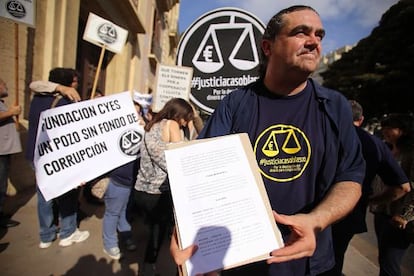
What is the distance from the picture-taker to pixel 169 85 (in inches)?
137

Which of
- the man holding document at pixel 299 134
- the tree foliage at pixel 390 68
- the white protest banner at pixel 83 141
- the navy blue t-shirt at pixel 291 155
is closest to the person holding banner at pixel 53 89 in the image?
the white protest banner at pixel 83 141

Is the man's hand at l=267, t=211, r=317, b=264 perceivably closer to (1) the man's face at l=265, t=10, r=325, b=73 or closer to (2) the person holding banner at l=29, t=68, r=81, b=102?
(1) the man's face at l=265, t=10, r=325, b=73

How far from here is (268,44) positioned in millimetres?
1602

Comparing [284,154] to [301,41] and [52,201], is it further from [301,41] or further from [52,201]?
[52,201]

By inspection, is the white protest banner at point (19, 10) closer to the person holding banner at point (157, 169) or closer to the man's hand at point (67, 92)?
the man's hand at point (67, 92)

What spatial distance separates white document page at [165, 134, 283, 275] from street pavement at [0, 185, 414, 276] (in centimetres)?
236

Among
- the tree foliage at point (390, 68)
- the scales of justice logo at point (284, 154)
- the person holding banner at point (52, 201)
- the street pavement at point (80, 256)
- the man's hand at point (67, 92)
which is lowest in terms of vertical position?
the street pavement at point (80, 256)

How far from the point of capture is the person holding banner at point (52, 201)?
3119mm

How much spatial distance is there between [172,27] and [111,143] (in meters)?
22.3

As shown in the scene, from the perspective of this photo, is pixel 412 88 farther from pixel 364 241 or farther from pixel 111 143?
pixel 111 143

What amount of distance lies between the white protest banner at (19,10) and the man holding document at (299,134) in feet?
9.12

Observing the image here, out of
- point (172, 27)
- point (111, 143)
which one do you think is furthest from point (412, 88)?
point (111, 143)

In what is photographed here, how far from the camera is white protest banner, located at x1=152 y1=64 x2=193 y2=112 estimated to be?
10.6 feet

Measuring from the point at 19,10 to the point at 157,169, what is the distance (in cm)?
222
